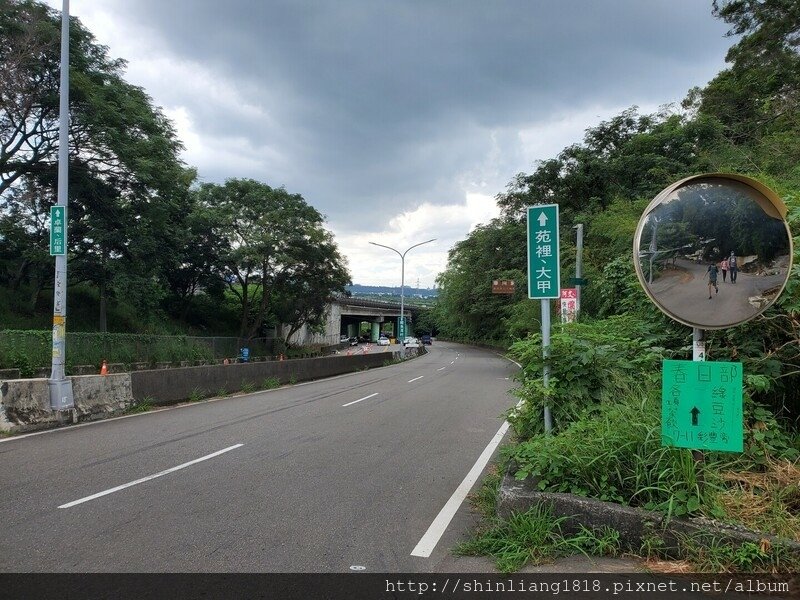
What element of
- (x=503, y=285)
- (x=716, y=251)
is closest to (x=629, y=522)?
(x=716, y=251)

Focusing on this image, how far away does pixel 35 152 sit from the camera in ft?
83.9

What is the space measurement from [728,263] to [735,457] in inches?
62.0

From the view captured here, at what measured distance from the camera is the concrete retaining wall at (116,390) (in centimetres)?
960

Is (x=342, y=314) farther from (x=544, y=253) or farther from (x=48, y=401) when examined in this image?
(x=544, y=253)

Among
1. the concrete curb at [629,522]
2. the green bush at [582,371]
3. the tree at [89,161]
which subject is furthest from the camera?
the tree at [89,161]

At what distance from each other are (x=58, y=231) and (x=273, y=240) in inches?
921

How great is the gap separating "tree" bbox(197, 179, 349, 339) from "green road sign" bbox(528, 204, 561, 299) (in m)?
29.9

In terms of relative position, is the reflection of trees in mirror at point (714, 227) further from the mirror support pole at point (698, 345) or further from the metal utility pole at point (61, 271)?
the metal utility pole at point (61, 271)

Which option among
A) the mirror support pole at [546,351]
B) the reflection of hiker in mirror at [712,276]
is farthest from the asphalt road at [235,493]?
the reflection of hiker in mirror at [712,276]

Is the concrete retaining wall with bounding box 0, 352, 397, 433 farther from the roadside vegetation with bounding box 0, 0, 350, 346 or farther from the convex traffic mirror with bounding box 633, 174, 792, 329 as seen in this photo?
the roadside vegetation with bounding box 0, 0, 350, 346

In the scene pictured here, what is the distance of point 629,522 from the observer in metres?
3.86

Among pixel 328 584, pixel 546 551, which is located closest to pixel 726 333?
pixel 546 551

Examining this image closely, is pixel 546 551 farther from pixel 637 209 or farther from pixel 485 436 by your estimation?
pixel 637 209

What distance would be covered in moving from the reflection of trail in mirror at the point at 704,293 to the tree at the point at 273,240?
3177 centimetres
